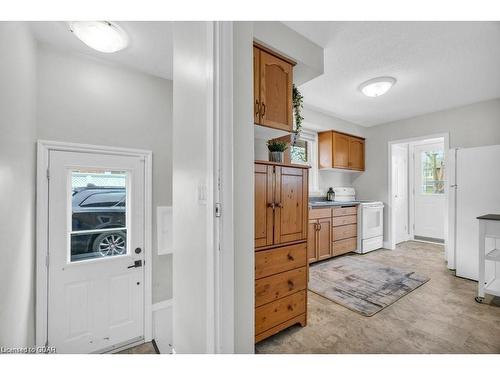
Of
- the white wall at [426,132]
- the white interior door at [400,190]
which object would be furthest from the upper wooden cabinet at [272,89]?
the white interior door at [400,190]

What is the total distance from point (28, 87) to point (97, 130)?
542mm

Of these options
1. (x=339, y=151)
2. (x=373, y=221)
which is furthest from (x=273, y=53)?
(x=373, y=221)

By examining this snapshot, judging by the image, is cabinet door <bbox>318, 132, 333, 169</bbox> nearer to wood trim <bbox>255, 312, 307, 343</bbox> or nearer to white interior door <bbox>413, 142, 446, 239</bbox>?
white interior door <bbox>413, 142, 446, 239</bbox>

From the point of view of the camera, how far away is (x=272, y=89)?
1.84 meters

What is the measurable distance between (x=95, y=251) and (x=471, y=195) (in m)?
4.37

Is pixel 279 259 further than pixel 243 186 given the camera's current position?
Yes

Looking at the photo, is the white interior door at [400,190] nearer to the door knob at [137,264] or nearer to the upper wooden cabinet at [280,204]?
the upper wooden cabinet at [280,204]

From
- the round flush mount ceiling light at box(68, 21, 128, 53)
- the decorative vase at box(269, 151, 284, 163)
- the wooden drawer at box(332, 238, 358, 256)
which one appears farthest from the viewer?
the wooden drawer at box(332, 238, 358, 256)

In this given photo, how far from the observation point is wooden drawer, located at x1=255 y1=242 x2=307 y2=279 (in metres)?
1.60

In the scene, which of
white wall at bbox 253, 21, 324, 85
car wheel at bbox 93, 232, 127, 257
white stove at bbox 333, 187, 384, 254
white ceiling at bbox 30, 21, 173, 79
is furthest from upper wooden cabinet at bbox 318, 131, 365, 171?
car wheel at bbox 93, 232, 127, 257

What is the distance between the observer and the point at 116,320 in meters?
2.15

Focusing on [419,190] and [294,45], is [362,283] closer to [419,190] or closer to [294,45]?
[294,45]

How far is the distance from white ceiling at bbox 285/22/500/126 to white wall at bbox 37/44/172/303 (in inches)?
61.9
